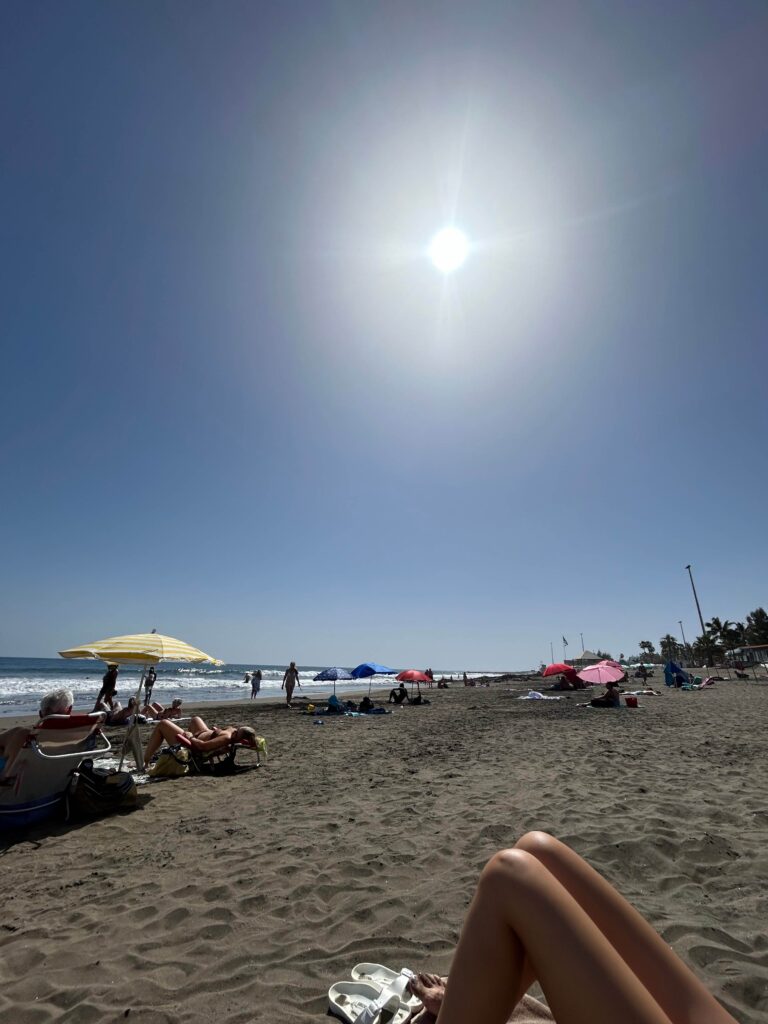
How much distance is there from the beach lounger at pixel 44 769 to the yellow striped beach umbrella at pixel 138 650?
1380 millimetres

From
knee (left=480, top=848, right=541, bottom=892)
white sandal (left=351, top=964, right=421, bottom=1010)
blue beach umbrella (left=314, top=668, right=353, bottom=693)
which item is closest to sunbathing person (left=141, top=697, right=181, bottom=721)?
blue beach umbrella (left=314, top=668, right=353, bottom=693)

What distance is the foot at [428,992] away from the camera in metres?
2.06

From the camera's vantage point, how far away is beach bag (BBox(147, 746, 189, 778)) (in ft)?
25.7

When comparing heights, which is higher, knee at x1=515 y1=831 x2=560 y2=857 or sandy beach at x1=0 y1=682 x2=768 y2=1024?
knee at x1=515 y1=831 x2=560 y2=857

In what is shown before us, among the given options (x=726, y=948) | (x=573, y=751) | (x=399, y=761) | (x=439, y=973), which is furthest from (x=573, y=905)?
(x=573, y=751)

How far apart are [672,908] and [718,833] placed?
1.69 m

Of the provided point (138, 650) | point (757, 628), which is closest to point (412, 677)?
point (138, 650)

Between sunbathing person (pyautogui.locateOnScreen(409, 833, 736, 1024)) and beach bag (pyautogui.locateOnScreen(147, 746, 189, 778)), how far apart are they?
782 cm

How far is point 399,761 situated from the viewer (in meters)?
8.71

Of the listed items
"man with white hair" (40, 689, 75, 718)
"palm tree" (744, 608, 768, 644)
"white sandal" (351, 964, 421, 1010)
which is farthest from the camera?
"palm tree" (744, 608, 768, 644)

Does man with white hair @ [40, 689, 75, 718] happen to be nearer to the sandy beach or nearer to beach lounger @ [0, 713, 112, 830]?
beach lounger @ [0, 713, 112, 830]

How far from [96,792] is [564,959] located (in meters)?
6.16

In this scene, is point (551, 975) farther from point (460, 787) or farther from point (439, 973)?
point (460, 787)

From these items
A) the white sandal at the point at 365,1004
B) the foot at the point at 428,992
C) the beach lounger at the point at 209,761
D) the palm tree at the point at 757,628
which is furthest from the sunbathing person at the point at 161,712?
the palm tree at the point at 757,628
